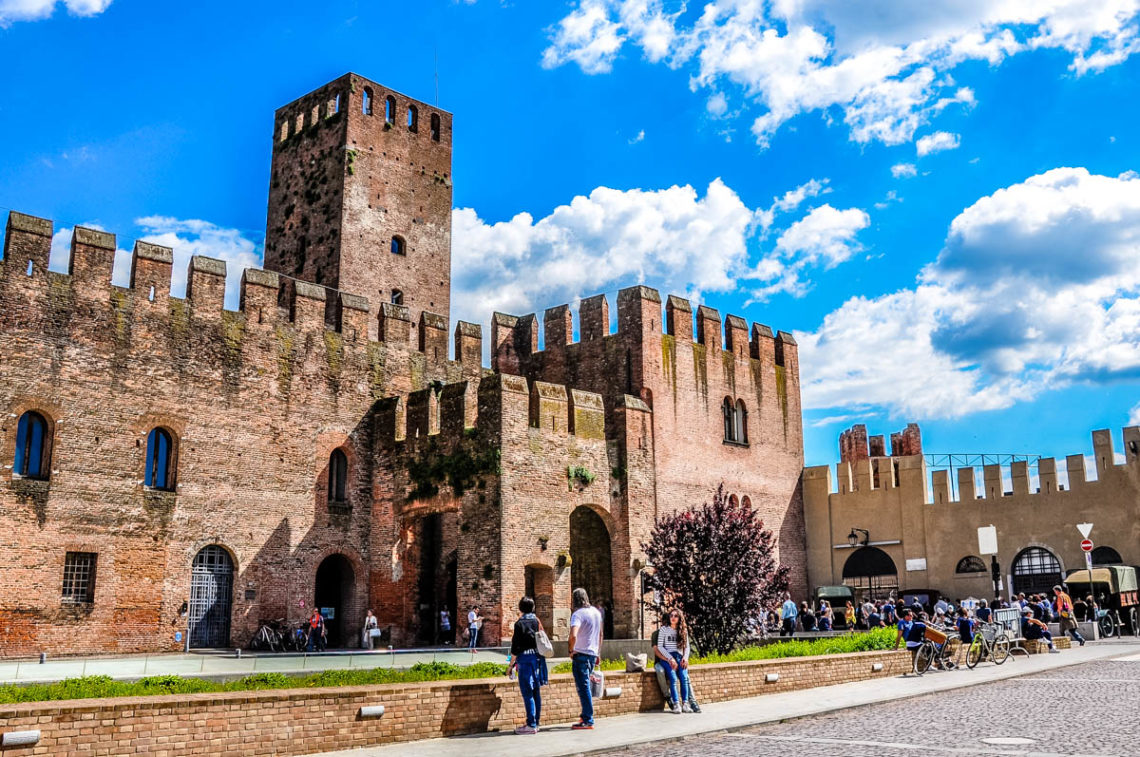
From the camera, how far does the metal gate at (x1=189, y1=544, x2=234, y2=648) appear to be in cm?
2320

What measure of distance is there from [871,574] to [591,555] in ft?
35.2

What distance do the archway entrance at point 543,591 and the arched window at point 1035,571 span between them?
15.1m

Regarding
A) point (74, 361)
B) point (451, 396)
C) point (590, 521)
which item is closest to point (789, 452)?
point (590, 521)

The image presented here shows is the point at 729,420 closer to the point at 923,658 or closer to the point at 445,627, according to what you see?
the point at 445,627

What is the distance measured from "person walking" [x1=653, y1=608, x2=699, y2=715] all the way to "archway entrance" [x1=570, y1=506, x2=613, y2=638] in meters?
15.3

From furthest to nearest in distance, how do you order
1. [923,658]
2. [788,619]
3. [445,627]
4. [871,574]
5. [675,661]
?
1. [871,574]
2. [788,619]
3. [445,627]
4. [923,658]
5. [675,661]

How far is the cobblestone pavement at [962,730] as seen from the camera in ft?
29.9

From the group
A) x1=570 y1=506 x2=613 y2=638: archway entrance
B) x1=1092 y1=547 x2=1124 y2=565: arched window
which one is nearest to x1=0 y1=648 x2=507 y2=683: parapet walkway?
x1=570 y1=506 x2=613 y2=638: archway entrance

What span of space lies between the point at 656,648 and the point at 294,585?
14.9 m

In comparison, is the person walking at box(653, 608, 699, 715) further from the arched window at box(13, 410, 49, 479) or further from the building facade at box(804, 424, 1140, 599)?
the building facade at box(804, 424, 1140, 599)

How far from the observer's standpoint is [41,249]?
22109mm

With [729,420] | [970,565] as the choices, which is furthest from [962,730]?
[970,565]

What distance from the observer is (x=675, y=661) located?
1216 cm

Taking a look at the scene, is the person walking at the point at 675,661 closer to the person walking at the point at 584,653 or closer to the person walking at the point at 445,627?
the person walking at the point at 584,653
